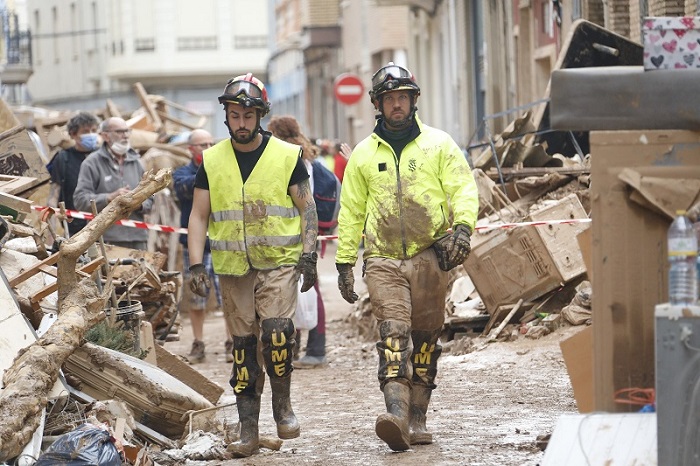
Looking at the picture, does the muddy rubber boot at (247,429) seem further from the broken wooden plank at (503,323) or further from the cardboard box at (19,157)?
the cardboard box at (19,157)

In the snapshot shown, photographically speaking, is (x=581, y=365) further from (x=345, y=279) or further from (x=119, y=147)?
(x=119, y=147)

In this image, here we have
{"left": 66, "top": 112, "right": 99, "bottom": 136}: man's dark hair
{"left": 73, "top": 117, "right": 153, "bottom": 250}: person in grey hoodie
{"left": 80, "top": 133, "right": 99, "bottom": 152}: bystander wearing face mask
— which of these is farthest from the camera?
{"left": 66, "top": 112, "right": 99, "bottom": 136}: man's dark hair

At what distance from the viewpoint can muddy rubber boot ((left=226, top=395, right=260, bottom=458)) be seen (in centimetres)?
856

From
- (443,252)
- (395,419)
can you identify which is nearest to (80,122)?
(443,252)

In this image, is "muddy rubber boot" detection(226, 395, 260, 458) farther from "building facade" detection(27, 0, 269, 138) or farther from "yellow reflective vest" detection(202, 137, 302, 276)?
"building facade" detection(27, 0, 269, 138)

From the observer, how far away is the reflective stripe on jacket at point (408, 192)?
862 cm

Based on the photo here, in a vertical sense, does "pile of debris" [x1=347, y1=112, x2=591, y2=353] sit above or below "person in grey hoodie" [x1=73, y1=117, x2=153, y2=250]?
below

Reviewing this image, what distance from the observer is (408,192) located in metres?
8.64

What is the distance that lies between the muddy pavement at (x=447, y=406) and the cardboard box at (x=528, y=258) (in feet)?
1.87

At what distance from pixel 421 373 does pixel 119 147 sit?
504cm

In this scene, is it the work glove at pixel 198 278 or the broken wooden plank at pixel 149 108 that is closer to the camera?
the work glove at pixel 198 278

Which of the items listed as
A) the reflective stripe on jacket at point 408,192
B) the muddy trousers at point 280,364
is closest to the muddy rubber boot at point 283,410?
the muddy trousers at point 280,364

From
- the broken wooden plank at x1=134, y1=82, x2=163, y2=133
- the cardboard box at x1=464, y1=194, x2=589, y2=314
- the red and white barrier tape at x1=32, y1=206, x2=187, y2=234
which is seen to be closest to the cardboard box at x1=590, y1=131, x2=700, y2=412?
the cardboard box at x1=464, y1=194, x2=589, y2=314

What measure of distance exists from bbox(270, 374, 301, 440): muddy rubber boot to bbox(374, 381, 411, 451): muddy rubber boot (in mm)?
543
